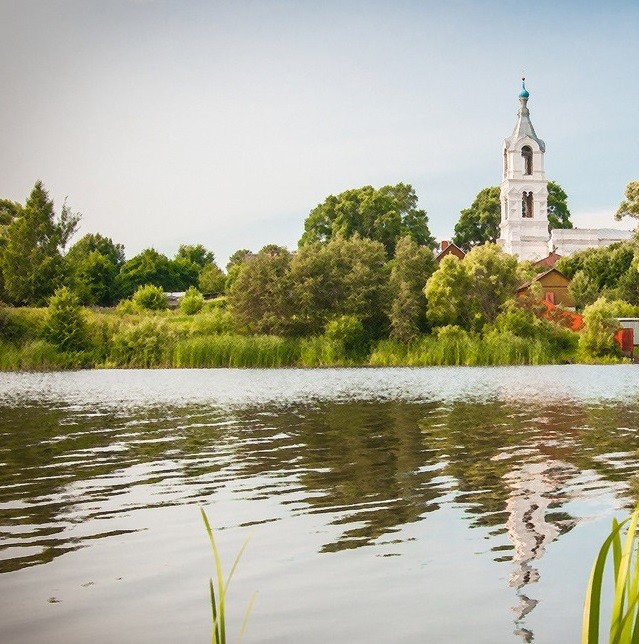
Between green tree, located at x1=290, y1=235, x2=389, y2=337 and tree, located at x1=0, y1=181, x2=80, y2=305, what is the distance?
17.4 metres

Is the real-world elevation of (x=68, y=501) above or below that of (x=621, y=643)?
below

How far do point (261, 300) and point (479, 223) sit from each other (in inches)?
2332

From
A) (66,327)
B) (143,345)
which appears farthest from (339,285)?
(66,327)

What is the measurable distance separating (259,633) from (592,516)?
451 cm

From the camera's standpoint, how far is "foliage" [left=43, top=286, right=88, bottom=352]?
55.7 metres

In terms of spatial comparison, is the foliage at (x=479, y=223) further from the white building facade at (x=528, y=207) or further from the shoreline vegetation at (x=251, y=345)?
the shoreline vegetation at (x=251, y=345)

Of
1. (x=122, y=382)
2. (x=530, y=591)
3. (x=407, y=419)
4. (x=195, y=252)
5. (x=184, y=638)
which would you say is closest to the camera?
(x=184, y=638)

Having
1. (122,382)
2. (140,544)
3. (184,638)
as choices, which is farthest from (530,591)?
(122,382)

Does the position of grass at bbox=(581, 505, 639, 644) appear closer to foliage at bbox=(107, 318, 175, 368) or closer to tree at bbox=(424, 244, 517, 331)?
foliage at bbox=(107, 318, 175, 368)

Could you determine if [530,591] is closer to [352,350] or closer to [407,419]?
[407,419]

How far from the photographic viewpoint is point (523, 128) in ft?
376

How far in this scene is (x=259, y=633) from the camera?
5.77m

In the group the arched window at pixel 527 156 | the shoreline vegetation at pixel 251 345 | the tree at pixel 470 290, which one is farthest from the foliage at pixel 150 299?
the arched window at pixel 527 156

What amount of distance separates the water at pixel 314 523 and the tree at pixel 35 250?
2063 inches
